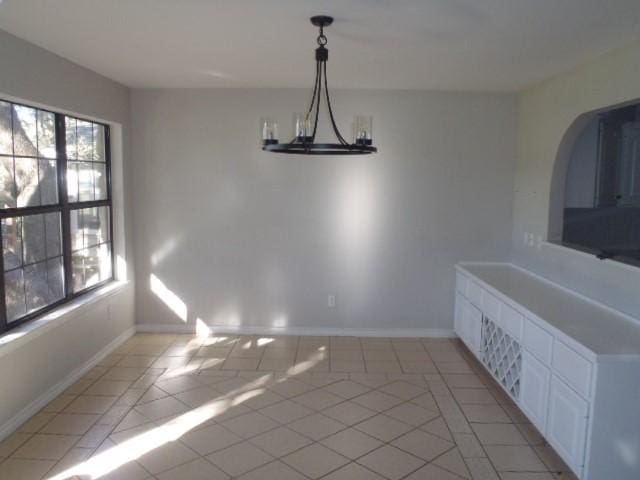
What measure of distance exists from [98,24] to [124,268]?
251 cm

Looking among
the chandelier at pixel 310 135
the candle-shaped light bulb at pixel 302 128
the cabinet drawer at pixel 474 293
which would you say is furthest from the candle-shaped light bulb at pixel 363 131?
the cabinet drawer at pixel 474 293

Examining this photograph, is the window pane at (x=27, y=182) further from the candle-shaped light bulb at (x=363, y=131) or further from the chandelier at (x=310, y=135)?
the candle-shaped light bulb at (x=363, y=131)

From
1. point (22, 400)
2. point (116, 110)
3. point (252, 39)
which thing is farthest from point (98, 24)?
point (22, 400)

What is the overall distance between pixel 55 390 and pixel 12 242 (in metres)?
1.13

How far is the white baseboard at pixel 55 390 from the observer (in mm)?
3027

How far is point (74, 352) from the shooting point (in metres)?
3.78

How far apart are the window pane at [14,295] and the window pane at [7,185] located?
450 mm

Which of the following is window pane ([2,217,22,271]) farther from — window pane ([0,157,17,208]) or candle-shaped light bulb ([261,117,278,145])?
candle-shaped light bulb ([261,117,278,145])

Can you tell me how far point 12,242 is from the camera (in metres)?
3.16

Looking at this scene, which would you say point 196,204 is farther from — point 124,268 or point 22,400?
point 22,400

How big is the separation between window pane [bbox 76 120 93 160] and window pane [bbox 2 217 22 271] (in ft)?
3.41

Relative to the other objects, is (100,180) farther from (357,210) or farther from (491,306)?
(491,306)

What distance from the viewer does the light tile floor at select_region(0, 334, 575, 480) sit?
8.91 feet

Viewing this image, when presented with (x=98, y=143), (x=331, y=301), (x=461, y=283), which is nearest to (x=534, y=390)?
(x=461, y=283)
